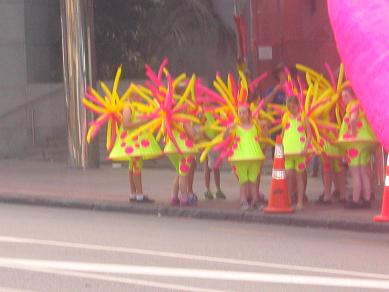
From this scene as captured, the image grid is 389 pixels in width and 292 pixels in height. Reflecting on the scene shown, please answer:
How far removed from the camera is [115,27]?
983 inches

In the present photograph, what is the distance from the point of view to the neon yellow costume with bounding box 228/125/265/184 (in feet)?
39.7

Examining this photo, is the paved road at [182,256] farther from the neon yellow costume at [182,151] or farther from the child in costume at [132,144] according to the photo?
the child in costume at [132,144]

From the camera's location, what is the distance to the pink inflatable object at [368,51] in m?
10.6

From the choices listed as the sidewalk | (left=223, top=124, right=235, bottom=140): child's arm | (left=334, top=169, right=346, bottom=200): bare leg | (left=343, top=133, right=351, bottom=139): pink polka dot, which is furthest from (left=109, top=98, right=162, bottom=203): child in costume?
(left=343, top=133, right=351, bottom=139): pink polka dot

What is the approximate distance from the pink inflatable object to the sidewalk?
57.4 inches

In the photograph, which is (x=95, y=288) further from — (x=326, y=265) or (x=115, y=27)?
(x=115, y=27)

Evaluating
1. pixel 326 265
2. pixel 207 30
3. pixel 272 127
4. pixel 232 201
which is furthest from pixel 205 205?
pixel 207 30

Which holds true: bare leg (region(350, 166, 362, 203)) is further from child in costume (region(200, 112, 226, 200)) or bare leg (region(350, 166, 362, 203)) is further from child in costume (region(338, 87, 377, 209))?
child in costume (region(200, 112, 226, 200))

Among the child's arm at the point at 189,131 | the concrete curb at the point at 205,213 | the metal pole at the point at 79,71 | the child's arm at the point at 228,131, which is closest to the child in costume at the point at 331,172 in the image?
the concrete curb at the point at 205,213

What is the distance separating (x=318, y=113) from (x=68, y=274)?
479cm

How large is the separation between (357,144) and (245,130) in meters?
1.42

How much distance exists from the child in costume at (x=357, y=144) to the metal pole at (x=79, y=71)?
Answer: 7756mm

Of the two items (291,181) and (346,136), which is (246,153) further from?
(346,136)

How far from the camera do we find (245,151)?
39.7ft
